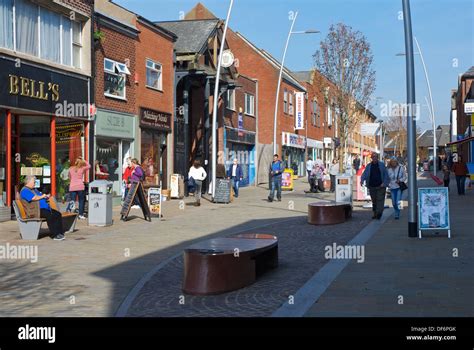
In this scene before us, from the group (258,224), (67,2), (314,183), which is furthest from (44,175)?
(314,183)

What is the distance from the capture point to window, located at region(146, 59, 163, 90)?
80.6ft

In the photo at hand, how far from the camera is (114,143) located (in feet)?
73.0

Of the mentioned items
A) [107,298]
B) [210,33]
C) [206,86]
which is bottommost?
[107,298]

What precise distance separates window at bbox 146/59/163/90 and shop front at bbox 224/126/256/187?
27.1 feet

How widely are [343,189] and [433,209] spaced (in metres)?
7.22

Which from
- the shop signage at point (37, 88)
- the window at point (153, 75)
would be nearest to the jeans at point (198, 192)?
the window at point (153, 75)

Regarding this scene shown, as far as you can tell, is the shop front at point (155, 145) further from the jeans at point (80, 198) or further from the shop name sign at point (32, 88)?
the jeans at point (80, 198)

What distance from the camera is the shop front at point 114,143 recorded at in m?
21.0

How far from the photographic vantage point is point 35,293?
316 inches

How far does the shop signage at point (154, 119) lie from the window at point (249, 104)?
12484 mm

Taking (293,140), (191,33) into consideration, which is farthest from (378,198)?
(293,140)

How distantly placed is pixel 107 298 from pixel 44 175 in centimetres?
1151

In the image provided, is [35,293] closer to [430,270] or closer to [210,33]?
[430,270]

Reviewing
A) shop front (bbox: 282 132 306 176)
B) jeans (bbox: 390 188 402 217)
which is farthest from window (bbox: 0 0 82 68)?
shop front (bbox: 282 132 306 176)
